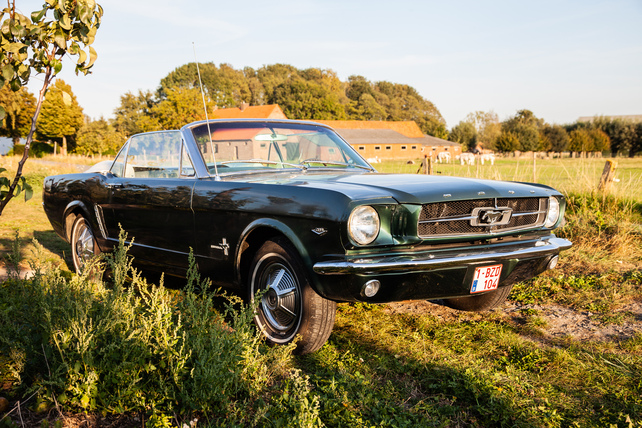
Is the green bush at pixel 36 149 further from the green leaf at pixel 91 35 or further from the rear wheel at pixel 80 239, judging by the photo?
the green leaf at pixel 91 35

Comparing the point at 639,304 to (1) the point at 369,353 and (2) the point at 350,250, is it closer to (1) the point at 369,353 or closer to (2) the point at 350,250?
(1) the point at 369,353

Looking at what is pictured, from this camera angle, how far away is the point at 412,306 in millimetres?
5066

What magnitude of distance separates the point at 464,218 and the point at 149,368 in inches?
84.5

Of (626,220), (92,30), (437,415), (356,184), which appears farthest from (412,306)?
(626,220)

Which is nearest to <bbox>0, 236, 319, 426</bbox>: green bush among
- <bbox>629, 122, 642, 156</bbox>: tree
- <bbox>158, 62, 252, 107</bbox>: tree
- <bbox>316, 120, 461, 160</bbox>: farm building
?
<bbox>629, 122, 642, 156</bbox>: tree

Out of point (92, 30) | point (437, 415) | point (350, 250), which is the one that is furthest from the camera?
point (92, 30)

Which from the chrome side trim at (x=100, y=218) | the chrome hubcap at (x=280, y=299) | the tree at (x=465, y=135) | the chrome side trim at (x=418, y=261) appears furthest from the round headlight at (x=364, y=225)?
the tree at (x=465, y=135)

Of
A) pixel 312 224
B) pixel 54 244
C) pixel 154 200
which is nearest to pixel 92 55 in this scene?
pixel 154 200

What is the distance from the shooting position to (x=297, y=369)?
3154mm

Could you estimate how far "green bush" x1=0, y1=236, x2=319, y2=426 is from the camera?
2.65 metres

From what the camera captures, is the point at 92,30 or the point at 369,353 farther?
the point at 369,353

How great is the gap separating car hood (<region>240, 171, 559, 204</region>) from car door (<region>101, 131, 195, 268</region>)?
2.65 feet

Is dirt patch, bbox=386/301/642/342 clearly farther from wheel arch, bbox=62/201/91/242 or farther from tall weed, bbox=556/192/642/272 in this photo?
wheel arch, bbox=62/201/91/242

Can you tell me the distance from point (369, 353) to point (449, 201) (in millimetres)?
1177
